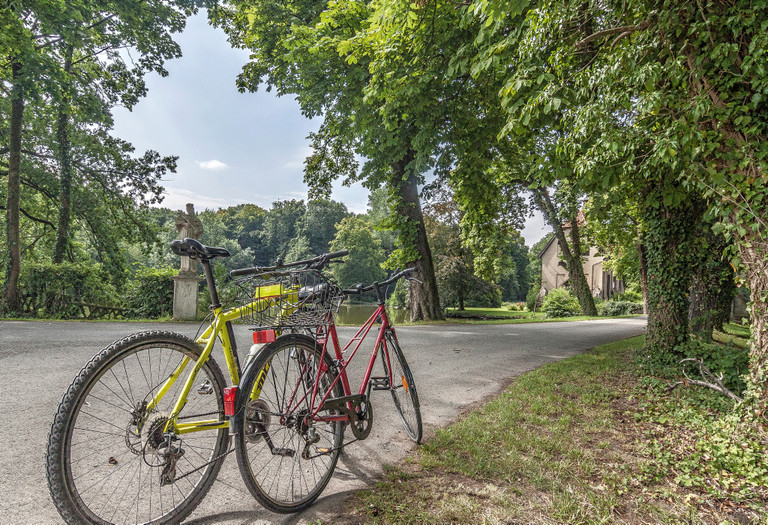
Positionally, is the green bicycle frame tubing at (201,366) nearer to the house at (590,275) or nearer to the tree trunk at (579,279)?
the tree trunk at (579,279)

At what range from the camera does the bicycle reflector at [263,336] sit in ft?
6.73

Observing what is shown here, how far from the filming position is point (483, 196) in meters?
9.88

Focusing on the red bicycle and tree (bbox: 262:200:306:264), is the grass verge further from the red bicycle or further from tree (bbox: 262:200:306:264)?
tree (bbox: 262:200:306:264)

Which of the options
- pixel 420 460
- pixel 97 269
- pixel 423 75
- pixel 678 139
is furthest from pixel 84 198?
pixel 678 139

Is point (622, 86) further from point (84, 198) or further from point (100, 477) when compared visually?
point (84, 198)

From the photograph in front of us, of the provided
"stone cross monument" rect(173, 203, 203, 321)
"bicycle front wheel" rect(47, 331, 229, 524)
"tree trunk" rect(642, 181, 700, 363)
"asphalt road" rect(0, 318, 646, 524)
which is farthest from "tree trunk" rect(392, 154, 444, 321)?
"bicycle front wheel" rect(47, 331, 229, 524)

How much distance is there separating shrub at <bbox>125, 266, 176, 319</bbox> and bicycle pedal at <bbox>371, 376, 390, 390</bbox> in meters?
9.89

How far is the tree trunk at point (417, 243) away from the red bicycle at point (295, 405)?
8.42 metres

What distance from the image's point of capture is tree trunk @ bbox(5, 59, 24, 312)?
10.1 metres

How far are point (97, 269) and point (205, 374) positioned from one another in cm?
1179

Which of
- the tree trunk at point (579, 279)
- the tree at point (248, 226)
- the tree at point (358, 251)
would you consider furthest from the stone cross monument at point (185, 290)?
the tree at point (248, 226)

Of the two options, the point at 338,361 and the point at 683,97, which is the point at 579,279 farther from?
the point at 338,361

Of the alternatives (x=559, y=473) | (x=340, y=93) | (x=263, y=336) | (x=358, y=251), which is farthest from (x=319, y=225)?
(x=559, y=473)

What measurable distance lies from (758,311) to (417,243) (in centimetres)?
831
